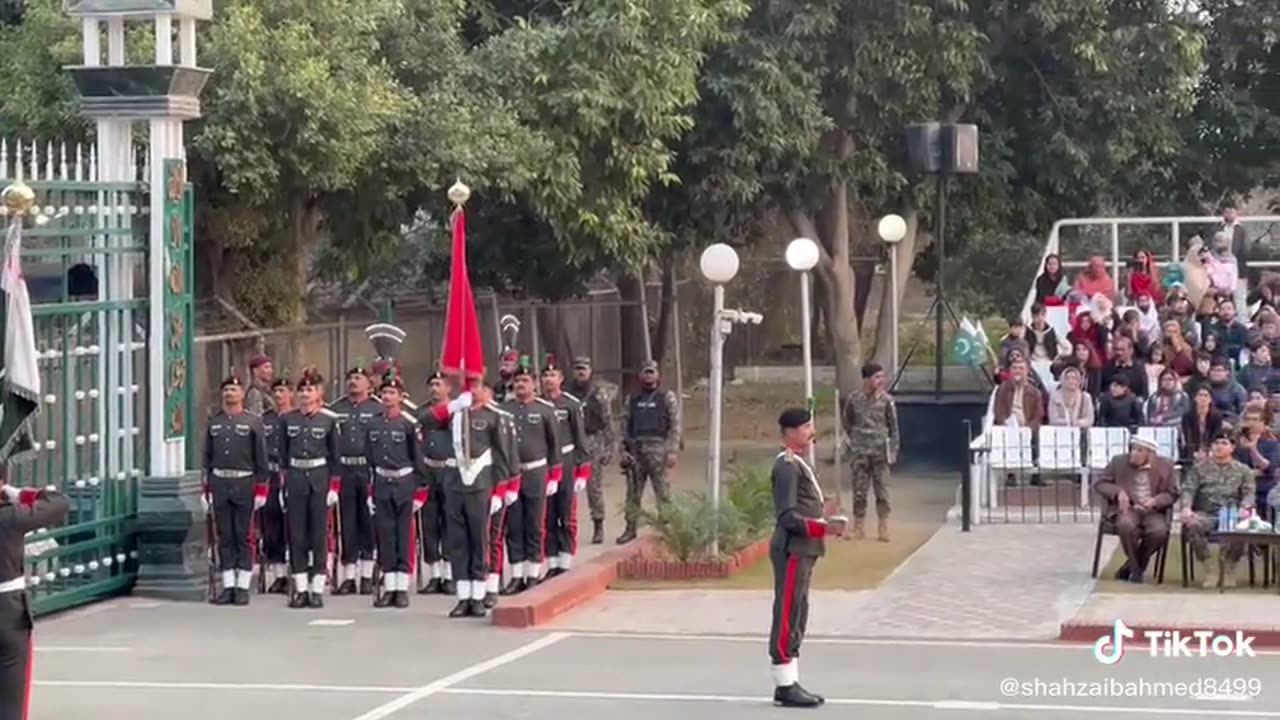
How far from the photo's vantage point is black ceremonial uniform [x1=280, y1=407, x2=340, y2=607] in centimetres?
1831

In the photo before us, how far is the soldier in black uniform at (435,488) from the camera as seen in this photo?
18.4 metres

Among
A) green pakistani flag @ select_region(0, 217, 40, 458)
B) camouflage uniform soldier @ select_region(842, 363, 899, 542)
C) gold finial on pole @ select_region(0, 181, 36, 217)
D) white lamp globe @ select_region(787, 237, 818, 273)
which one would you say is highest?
gold finial on pole @ select_region(0, 181, 36, 217)

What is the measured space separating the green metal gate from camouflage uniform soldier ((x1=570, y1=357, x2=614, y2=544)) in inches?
197

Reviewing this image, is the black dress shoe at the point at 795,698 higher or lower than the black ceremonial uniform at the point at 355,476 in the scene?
lower

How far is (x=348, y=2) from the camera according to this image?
2220 centimetres

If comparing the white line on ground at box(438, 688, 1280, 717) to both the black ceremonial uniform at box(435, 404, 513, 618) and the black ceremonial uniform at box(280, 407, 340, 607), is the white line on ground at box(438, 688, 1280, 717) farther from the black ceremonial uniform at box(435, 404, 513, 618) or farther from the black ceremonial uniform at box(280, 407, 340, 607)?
the black ceremonial uniform at box(280, 407, 340, 607)

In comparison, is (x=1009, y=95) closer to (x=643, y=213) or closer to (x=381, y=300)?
(x=643, y=213)

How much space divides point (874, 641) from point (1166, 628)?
202 centimetres

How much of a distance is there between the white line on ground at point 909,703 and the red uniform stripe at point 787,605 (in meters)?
0.41

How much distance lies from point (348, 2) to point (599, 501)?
5326 millimetres

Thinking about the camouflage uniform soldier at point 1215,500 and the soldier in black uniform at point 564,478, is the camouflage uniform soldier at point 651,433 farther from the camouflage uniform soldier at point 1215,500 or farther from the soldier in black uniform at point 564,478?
the camouflage uniform soldier at point 1215,500

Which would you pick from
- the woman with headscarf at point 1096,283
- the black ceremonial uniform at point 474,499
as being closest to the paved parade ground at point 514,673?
the black ceremonial uniform at point 474,499

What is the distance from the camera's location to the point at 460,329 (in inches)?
701

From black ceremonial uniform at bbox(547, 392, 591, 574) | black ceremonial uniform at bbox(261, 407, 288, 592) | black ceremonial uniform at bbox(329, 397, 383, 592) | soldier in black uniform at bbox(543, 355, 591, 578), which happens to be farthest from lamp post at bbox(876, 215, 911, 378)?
black ceremonial uniform at bbox(261, 407, 288, 592)
